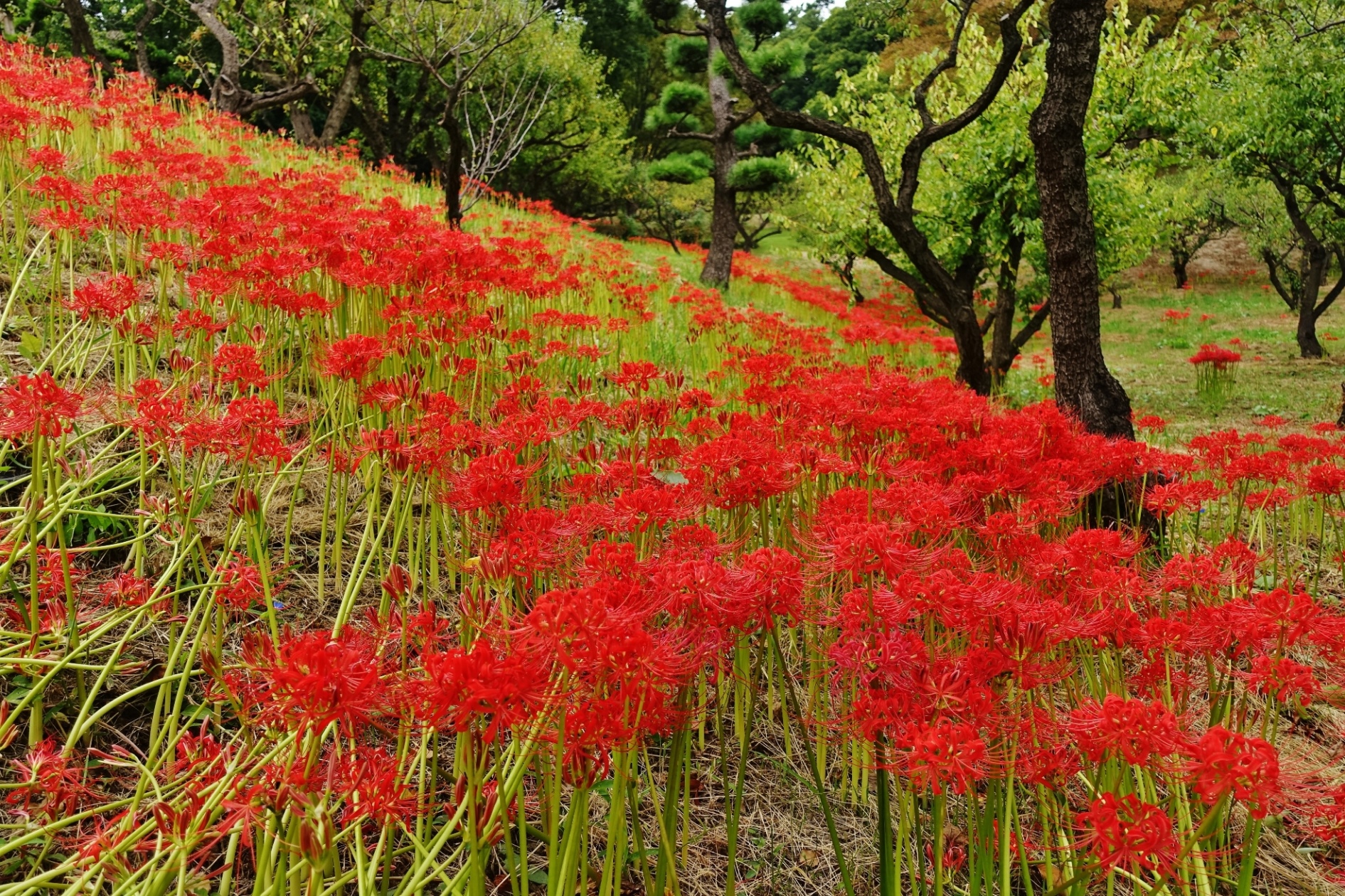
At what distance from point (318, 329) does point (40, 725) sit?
236 cm

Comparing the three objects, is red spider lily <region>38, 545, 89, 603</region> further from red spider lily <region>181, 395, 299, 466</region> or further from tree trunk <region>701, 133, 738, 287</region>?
tree trunk <region>701, 133, 738, 287</region>

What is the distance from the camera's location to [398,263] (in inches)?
144

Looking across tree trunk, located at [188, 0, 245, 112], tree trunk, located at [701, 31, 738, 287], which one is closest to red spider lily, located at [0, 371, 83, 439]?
tree trunk, located at [701, 31, 738, 287]

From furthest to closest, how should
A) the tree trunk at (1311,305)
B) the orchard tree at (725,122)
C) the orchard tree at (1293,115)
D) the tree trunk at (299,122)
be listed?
the tree trunk at (299,122) → the orchard tree at (725,122) → the tree trunk at (1311,305) → the orchard tree at (1293,115)

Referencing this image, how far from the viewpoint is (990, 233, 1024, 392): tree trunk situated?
909cm

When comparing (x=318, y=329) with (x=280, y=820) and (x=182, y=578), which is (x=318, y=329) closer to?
(x=182, y=578)

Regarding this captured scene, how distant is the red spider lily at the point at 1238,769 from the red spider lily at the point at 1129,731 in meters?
0.04

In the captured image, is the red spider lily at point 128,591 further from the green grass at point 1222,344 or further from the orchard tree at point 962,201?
the green grass at point 1222,344

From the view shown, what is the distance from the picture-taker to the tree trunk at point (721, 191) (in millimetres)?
14148

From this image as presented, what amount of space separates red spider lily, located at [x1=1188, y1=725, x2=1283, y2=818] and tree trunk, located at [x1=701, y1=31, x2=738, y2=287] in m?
13.1

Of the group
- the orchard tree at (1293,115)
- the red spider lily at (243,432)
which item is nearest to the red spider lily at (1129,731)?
the red spider lily at (243,432)

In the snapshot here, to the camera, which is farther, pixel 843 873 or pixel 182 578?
pixel 182 578

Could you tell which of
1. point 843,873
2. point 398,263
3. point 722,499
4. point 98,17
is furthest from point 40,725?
point 98,17

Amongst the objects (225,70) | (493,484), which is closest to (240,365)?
(493,484)
